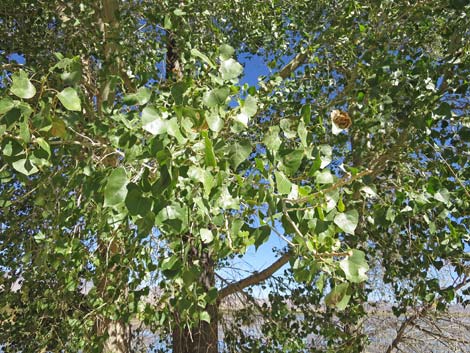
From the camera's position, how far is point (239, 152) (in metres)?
1.27

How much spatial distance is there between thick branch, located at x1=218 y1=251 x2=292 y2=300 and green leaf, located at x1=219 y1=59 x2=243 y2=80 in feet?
9.65

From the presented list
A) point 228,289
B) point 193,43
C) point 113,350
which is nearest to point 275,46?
point 193,43

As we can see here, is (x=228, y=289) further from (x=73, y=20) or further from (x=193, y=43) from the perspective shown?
(x=73, y=20)

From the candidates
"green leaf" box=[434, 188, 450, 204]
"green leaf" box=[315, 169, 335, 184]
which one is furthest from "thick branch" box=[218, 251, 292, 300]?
"green leaf" box=[315, 169, 335, 184]

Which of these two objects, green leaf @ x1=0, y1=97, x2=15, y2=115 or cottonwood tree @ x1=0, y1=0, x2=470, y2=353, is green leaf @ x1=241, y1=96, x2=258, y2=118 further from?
green leaf @ x1=0, y1=97, x2=15, y2=115

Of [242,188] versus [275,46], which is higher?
[275,46]

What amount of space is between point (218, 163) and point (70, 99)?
1.48 ft

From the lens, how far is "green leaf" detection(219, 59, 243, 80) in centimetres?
141

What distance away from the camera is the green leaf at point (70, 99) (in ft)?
4.05

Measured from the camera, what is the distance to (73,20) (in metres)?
3.65

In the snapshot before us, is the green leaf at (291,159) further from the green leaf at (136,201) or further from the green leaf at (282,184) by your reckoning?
the green leaf at (136,201)

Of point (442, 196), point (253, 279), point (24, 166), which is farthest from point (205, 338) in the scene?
point (24, 166)

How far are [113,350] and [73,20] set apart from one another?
2.67m

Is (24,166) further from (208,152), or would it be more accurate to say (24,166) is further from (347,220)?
(347,220)
